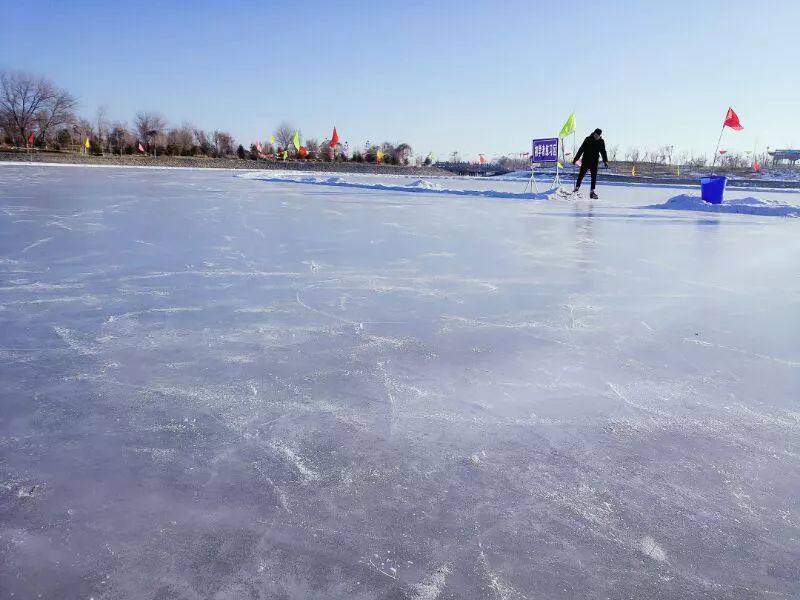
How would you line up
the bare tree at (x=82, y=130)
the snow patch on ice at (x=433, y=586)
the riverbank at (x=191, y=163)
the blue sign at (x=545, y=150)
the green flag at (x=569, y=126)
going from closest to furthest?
the snow patch on ice at (x=433, y=586) → the green flag at (x=569, y=126) → the blue sign at (x=545, y=150) → the riverbank at (x=191, y=163) → the bare tree at (x=82, y=130)

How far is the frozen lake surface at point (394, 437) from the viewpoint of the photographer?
1.21m

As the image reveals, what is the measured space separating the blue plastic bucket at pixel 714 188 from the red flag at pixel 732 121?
1.06 meters

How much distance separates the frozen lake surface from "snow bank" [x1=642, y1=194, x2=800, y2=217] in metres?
8.49

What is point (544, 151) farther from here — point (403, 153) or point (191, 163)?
point (403, 153)

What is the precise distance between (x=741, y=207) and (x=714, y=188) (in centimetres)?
96

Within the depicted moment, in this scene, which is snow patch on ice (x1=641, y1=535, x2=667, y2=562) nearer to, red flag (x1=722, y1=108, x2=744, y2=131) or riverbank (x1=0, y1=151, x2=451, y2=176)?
red flag (x1=722, y1=108, x2=744, y2=131)

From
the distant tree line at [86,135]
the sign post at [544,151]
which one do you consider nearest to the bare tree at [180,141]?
the distant tree line at [86,135]

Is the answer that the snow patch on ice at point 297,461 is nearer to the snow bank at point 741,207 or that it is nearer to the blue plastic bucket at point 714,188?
the snow bank at point 741,207

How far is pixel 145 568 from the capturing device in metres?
1.18

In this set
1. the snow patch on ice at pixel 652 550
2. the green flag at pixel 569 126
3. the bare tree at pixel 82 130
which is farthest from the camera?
the bare tree at pixel 82 130

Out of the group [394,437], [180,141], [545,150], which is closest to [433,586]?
[394,437]

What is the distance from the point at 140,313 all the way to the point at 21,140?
190 feet

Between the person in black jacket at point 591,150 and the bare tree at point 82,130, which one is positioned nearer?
the person in black jacket at point 591,150

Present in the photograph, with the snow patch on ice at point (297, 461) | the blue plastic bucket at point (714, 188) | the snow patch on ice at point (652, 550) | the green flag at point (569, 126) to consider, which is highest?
the green flag at point (569, 126)
